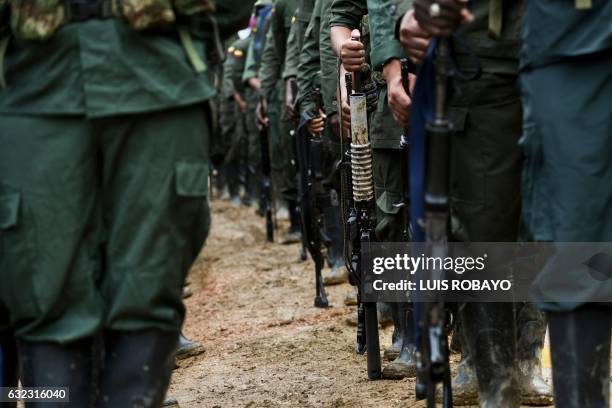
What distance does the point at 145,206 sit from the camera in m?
3.09

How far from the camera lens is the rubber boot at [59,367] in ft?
10.3

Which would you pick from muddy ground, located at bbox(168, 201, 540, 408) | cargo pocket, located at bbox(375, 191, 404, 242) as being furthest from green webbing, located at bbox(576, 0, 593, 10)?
cargo pocket, located at bbox(375, 191, 404, 242)

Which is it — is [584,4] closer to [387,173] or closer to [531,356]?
[531,356]

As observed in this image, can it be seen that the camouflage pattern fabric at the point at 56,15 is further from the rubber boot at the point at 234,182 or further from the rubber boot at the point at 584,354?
the rubber boot at the point at 234,182

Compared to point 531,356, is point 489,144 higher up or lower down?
higher up

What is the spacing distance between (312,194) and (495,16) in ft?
14.1

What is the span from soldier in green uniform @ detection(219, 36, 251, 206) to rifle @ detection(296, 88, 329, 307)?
295 inches

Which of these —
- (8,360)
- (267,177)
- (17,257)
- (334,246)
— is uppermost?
(17,257)

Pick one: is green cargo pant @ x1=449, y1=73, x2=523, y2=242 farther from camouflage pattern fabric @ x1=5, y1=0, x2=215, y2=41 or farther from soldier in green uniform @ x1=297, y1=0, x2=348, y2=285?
soldier in green uniform @ x1=297, y1=0, x2=348, y2=285

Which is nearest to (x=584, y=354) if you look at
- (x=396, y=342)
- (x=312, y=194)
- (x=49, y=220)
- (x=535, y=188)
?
(x=535, y=188)

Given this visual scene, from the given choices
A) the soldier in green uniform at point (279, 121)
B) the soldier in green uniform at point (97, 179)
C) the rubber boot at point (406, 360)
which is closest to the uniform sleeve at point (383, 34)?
the soldier in green uniform at point (97, 179)

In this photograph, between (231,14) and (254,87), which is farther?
(254,87)

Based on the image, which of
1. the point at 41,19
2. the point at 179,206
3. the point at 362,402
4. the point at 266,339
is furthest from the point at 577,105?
the point at 266,339

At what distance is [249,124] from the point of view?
49.0 feet
